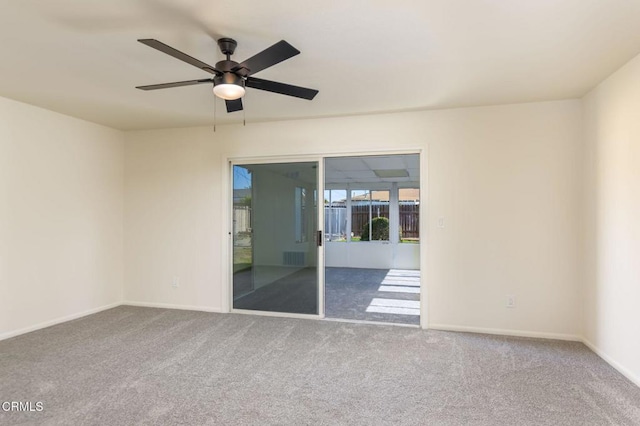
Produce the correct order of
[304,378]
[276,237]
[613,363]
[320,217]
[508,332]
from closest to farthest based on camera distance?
1. [304,378]
2. [613,363]
3. [508,332]
4. [320,217]
5. [276,237]

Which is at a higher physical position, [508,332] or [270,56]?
[270,56]

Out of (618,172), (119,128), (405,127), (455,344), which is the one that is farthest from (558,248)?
(119,128)

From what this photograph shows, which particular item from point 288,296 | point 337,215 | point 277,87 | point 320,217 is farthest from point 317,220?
point 337,215

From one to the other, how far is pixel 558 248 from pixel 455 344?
1.43 meters

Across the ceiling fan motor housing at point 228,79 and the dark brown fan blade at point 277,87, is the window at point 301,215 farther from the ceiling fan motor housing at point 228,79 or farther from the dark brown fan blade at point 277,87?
the ceiling fan motor housing at point 228,79

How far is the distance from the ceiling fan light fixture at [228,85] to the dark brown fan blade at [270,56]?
8 centimetres

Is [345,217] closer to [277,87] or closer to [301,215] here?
[301,215]

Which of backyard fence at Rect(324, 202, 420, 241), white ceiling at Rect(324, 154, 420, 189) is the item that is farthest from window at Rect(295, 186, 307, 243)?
backyard fence at Rect(324, 202, 420, 241)

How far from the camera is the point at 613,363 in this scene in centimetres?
295

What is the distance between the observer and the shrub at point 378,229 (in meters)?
8.96

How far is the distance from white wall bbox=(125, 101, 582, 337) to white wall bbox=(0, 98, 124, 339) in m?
1.16

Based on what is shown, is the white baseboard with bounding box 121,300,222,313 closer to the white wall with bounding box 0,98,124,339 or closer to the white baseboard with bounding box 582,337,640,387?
the white wall with bounding box 0,98,124,339

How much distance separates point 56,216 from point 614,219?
558 cm

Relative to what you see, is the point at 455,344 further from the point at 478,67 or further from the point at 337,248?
the point at 337,248
